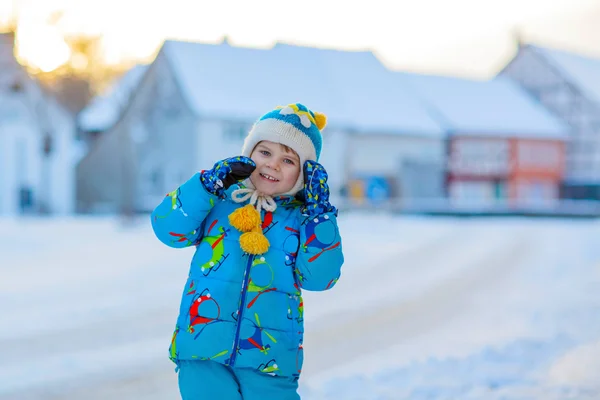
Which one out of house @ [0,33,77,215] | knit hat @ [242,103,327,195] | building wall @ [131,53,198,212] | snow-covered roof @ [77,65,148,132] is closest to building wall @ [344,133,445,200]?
building wall @ [131,53,198,212]

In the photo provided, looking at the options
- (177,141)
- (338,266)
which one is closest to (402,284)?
(338,266)

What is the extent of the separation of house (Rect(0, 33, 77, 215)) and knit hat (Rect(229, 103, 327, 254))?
2883 centimetres

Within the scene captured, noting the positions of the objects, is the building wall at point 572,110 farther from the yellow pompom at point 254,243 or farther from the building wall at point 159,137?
the yellow pompom at point 254,243

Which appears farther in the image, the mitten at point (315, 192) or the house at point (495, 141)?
the house at point (495, 141)

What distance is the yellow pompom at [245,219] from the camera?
2629 mm

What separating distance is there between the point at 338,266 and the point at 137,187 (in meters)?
30.9

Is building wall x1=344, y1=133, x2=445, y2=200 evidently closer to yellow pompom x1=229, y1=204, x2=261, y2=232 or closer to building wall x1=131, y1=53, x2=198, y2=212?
building wall x1=131, y1=53, x2=198, y2=212

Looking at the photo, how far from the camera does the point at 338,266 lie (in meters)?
2.68

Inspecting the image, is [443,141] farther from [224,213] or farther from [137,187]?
[224,213]

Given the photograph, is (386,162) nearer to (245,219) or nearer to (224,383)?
(245,219)

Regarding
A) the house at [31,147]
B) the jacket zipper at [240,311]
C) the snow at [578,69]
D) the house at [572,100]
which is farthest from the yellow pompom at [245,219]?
the snow at [578,69]

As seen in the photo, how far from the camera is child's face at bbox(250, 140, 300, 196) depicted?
276 cm

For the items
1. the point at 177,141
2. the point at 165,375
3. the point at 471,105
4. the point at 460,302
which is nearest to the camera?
the point at 165,375

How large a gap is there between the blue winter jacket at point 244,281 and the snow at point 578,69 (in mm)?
43289
